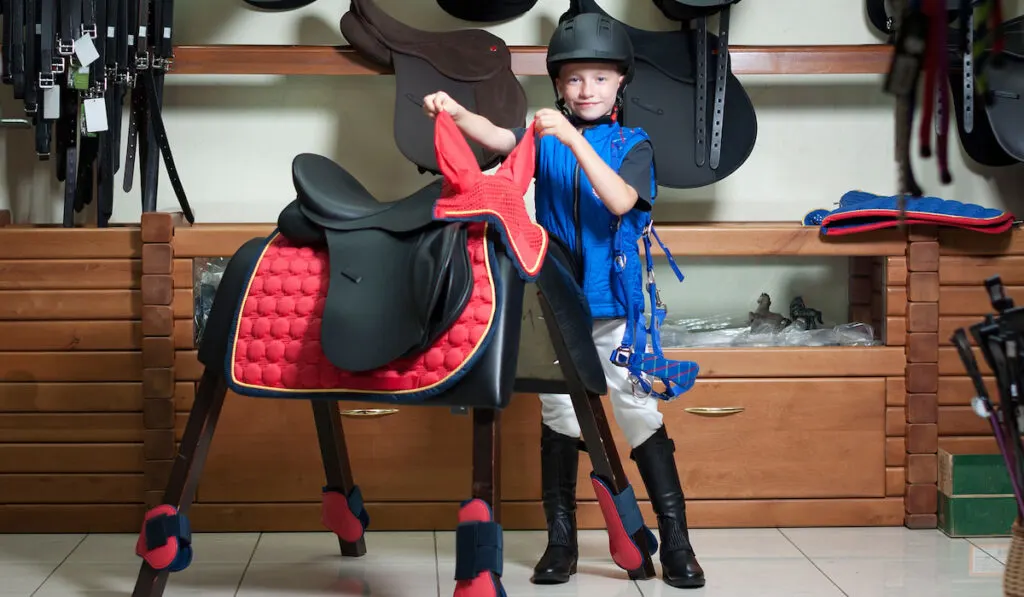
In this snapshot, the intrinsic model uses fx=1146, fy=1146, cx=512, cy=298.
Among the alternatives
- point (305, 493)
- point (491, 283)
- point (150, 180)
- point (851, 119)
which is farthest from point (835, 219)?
point (150, 180)

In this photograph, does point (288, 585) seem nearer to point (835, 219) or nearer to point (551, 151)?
point (551, 151)

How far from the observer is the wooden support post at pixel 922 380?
2.81m

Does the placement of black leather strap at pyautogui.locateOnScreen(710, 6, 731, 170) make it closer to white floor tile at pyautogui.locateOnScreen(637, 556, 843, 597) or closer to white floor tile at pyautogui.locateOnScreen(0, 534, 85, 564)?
white floor tile at pyautogui.locateOnScreen(637, 556, 843, 597)

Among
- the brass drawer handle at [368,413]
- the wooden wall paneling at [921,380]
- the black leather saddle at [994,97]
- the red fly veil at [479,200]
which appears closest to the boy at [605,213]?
the red fly veil at [479,200]

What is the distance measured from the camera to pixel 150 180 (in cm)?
295

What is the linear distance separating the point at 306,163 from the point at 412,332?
505 mm

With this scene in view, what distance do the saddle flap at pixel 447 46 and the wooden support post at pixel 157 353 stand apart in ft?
2.45

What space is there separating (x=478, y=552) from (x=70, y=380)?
1.35 meters

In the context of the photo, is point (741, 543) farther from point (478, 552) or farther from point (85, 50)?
point (85, 50)

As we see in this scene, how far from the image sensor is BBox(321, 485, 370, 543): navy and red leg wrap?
2.53 meters

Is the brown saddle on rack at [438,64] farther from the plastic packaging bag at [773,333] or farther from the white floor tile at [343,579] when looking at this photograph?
the white floor tile at [343,579]

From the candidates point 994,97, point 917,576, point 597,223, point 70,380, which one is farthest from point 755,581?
point 70,380

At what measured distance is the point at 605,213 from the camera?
2.32m

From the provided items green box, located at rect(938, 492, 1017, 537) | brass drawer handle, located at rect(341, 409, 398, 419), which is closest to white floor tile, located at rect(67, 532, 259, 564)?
brass drawer handle, located at rect(341, 409, 398, 419)
